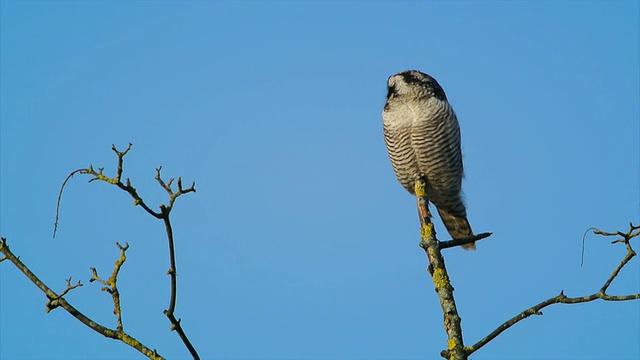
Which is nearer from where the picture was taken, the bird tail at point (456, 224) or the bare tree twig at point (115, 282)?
the bare tree twig at point (115, 282)

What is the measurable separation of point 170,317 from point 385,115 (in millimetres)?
6455

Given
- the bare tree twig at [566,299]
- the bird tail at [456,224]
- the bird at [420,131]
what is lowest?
the bare tree twig at [566,299]

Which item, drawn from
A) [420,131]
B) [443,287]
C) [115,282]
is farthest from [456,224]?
[115,282]

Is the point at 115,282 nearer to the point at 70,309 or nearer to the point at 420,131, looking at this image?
the point at 70,309

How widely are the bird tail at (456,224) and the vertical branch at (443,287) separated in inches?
145

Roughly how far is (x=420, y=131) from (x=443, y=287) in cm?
420

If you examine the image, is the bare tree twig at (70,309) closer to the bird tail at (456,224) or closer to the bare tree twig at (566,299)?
the bare tree twig at (566,299)

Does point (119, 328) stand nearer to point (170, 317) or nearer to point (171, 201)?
point (170, 317)

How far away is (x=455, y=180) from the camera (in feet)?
33.0

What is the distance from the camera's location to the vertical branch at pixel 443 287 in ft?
15.1

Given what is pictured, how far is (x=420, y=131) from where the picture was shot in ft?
31.0

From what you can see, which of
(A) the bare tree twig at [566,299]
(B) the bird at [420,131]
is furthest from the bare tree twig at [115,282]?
(B) the bird at [420,131]

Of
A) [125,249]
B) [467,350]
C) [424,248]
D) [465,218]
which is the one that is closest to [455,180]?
[465,218]

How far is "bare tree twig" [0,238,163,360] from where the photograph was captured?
12.3ft
